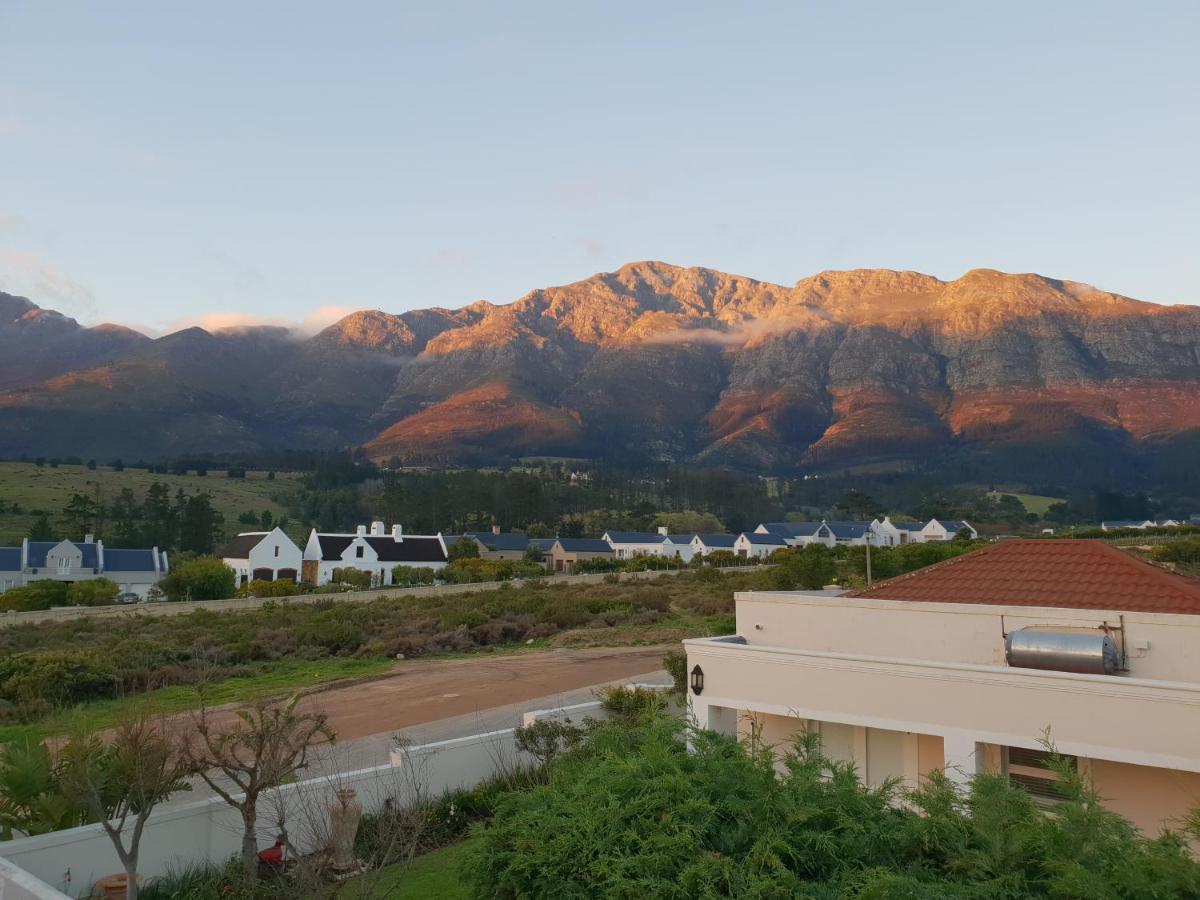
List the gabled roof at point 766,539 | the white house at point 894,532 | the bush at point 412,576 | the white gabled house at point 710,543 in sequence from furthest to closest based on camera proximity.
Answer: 1. the white house at point 894,532
2. the gabled roof at point 766,539
3. the white gabled house at point 710,543
4. the bush at point 412,576

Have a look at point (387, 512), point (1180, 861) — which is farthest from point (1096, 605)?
point (387, 512)

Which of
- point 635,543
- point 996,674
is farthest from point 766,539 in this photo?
point 996,674

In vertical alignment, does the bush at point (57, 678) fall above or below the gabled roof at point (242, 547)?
below

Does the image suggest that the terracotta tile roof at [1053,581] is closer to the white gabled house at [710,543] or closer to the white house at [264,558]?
the white house at [264,558]

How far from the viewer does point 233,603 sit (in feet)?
153

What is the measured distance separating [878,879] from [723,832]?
1.39 meters

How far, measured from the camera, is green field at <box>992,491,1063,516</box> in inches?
5576

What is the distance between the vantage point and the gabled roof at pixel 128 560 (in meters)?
65.3

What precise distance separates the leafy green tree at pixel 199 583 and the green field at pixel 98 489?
32.8m

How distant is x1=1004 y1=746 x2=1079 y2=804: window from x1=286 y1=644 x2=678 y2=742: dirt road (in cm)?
1335

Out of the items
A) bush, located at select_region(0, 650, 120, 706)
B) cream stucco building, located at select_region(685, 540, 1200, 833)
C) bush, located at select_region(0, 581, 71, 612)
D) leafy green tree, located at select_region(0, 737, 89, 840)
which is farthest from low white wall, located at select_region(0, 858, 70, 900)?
bush, located at select_region(0, 581, 71, 612)

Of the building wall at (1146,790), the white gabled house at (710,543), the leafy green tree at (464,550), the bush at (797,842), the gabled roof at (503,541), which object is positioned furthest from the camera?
the white gabled house at (710,543)

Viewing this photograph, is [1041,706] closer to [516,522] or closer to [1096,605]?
[1096,605]

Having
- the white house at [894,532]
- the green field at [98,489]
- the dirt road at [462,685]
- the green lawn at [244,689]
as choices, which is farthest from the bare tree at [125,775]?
the white house at [894,532]
